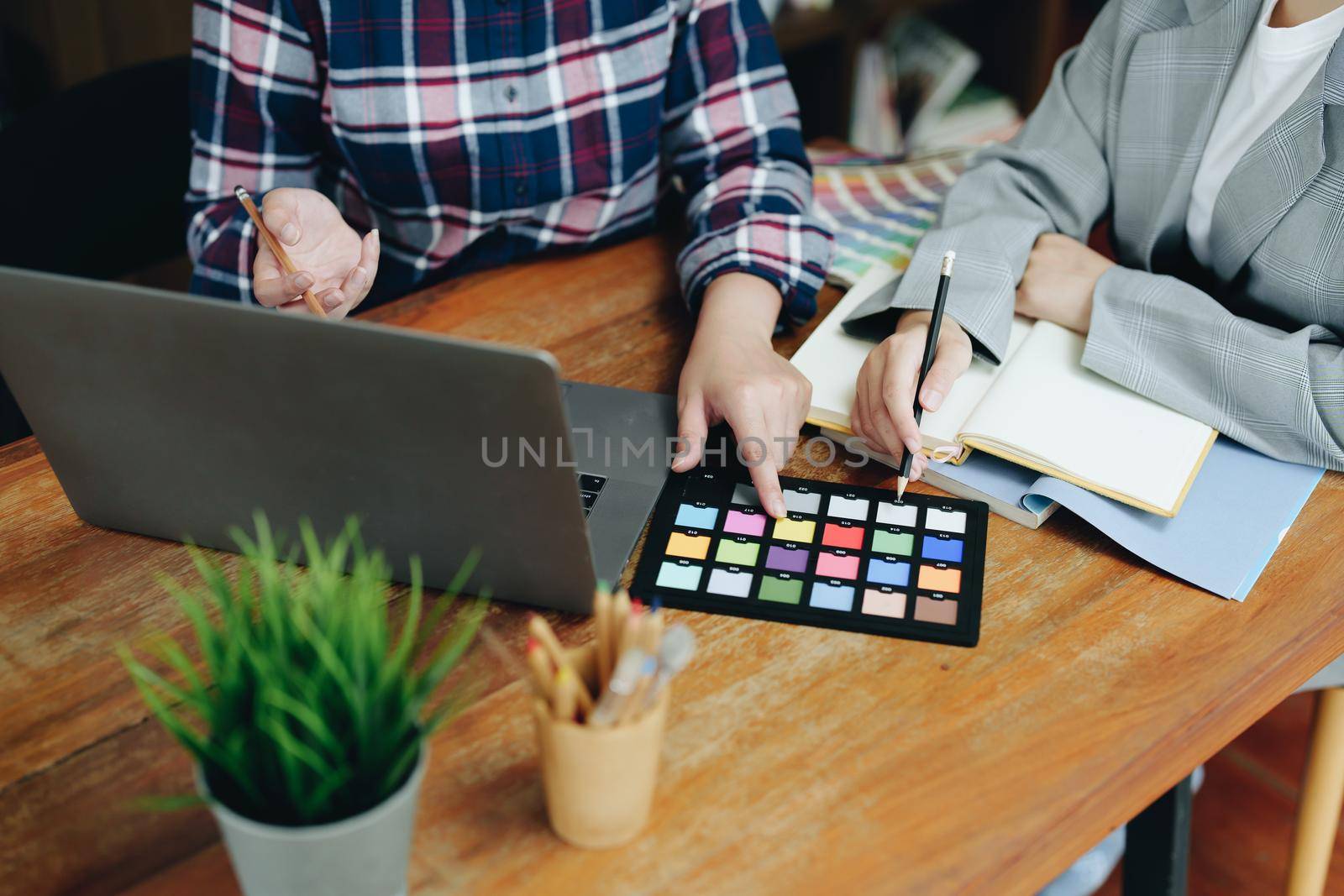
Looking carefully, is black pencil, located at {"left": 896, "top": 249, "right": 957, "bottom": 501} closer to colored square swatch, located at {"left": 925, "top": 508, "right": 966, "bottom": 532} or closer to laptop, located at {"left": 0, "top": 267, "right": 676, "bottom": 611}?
colored square swatch, located at {"left": 925, "top": 508, "right": 966, "bottom": 532}

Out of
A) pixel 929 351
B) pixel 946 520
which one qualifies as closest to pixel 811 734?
pixel 946 520

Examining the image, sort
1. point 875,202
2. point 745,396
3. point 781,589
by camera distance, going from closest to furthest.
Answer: point 781,589 → point 745,396 → point 875,202

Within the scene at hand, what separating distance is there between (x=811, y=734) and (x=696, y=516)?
21cm

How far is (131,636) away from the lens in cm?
74

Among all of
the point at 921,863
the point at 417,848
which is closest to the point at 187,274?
the point at 417,848

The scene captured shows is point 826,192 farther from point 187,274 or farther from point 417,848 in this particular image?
point 187,274

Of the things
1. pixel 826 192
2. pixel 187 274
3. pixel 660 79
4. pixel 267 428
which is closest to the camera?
pixel 267 428

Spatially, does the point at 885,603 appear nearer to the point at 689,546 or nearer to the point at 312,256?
the point at 689,546

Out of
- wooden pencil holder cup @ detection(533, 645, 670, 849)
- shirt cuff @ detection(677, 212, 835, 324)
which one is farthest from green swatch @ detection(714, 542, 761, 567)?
shirt cuff @ detection(677, 212, 835, 324)

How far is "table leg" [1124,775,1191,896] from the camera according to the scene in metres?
1.03

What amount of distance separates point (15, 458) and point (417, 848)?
1.84ft

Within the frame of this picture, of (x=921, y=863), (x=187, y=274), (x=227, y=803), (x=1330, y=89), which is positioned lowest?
(x=187, y=274)

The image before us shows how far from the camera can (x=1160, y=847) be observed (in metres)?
1.06

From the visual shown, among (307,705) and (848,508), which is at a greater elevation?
(307,705)
